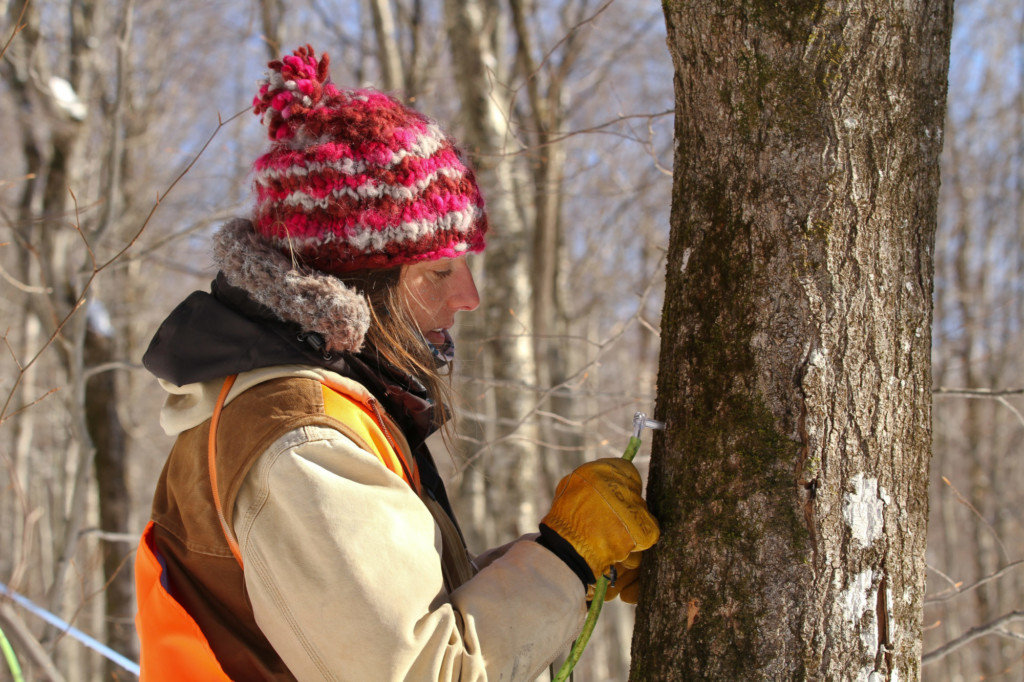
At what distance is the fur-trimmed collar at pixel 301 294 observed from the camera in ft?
4.39

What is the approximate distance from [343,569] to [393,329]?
1.69 ft

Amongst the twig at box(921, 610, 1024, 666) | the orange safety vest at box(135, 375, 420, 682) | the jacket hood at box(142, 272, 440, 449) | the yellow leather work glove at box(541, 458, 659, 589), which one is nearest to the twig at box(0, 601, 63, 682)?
the orange safety vest at box(135, 375, 420, 682)

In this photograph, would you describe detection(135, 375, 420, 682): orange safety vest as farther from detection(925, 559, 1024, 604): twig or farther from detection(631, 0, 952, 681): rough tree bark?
detection(925, 559, 1024, 604): twig

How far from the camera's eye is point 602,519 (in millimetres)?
1427

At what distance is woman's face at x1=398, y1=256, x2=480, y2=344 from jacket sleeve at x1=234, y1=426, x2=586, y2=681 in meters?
0.42

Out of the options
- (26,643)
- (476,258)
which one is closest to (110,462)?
(26,643)

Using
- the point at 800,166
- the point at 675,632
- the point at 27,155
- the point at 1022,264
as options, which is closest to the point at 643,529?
the point at 675,632

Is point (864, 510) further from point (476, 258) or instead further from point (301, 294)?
point (476, 258)

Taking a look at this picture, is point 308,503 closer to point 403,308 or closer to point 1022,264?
point 403,308

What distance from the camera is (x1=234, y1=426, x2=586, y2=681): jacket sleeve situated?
113cm

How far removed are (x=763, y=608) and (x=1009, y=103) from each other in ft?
40.7

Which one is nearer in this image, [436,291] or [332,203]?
[332,203]

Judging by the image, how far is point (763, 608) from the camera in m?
1.34

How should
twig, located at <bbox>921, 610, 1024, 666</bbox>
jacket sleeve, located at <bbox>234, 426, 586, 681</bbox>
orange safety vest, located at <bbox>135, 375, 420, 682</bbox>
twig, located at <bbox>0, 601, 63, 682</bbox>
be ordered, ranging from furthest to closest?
twig, located at <bbox>0, 601, 63, 682</bbox>, twig, located at <bbox>921, 610, 1024, 666</bbox>, orange safety vest, located at <bbox>135, 375, 420, 682</bbox>, jacket sleeve, located at <bbox>234, 426, 586, 681</bbox>
